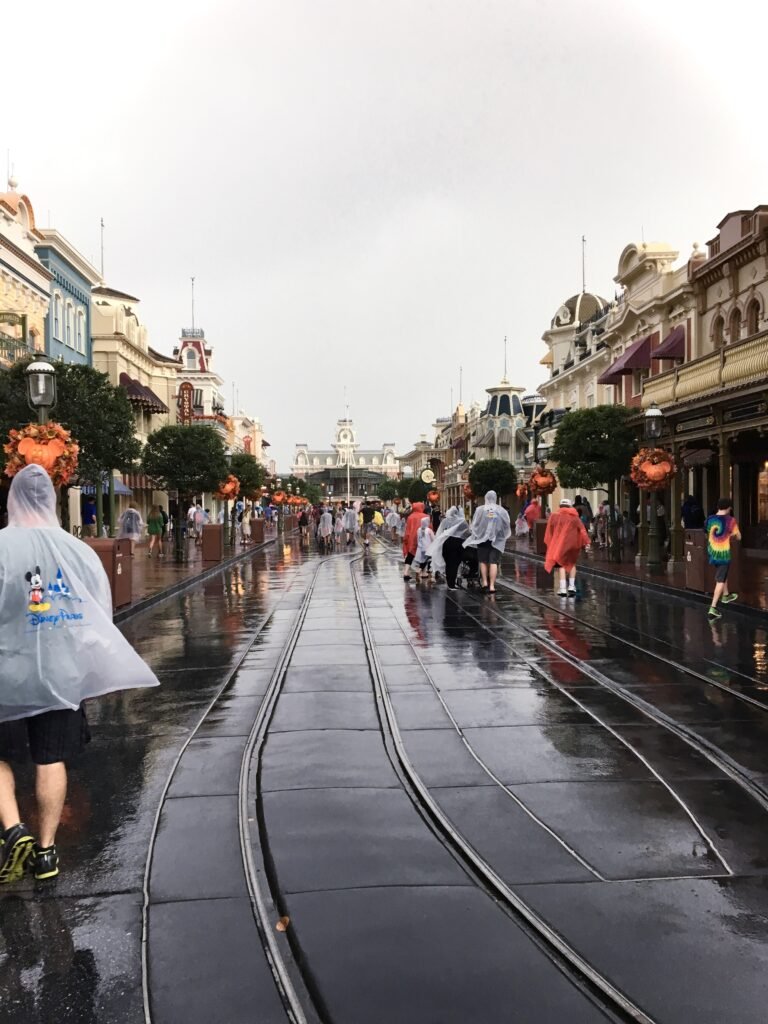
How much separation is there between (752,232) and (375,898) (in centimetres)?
2531

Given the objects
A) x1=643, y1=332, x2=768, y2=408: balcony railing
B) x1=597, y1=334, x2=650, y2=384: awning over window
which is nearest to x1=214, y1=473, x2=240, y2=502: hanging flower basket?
x1=597, y1=334, x2=650, y2=384: awning over window

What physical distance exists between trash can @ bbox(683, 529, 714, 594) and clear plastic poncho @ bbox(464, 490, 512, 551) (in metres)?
3.24

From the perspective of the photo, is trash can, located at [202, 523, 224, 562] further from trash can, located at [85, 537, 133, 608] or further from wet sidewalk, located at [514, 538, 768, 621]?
trash can, located at [85, 537, 133, 608]

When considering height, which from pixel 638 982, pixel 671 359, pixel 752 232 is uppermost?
pixel 752 232

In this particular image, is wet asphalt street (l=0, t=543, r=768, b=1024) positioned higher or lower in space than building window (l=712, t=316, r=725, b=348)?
lower

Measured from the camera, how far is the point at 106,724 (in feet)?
25.2

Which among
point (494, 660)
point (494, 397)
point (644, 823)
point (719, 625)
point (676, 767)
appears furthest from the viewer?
point (494, 397)

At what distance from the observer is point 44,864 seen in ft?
14.7

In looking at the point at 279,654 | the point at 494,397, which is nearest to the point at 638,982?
the point at 279,654

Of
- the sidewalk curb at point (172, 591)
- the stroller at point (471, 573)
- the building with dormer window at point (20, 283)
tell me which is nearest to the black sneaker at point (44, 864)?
the sidewalk curb at point (172, 591)

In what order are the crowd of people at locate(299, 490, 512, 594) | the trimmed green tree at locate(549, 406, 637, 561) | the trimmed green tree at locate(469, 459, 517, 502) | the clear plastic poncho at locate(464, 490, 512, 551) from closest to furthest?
the clear plastic poncho at locate(464, 490, 512, 551) < the crowd of people at locate(299, 490, 512, 594) < the trimmed green tree at locate(549, 406, 637, 561) < the trimmed green tree at locate(469, 459, 517, 502)

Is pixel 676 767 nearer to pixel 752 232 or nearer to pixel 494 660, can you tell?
pixel 494 660

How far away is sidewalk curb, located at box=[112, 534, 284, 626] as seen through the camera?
14.6 m

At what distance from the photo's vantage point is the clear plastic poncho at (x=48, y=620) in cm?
445
